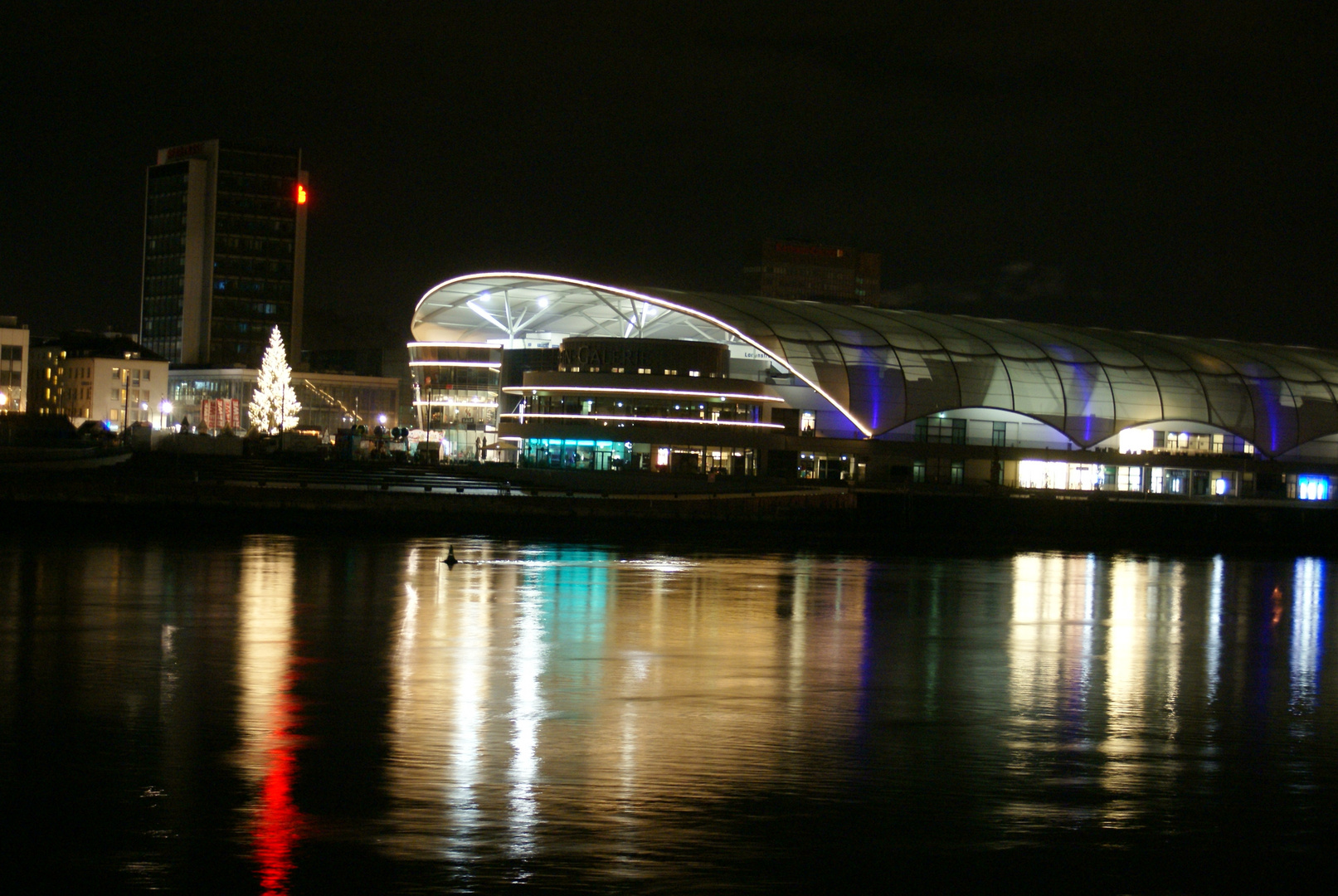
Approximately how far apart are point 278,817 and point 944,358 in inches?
3844

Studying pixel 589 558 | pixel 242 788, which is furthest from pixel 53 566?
pixel 242 788

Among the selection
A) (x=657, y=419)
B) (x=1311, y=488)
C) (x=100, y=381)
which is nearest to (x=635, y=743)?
(x=657, y=419)

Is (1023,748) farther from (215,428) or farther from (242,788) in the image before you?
(215,428)

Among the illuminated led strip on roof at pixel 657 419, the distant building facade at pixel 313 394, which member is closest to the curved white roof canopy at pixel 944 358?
the illuminated led strip on roof at pixel 657 419

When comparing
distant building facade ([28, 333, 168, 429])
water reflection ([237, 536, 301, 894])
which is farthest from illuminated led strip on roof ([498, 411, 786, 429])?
distant building facade ([28, 333, 168, 429])

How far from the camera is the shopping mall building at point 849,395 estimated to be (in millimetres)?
96625

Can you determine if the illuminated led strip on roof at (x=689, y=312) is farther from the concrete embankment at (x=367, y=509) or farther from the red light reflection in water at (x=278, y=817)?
the red light reflection in water at (x=278, y=817)

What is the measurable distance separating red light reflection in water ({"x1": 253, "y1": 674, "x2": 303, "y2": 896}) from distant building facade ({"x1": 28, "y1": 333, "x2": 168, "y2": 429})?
521ft

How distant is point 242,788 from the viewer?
11.6 metres

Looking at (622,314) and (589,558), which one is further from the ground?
(622,314)

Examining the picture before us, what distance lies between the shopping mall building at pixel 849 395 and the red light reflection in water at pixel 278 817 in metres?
80.0

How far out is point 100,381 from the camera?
540 feet

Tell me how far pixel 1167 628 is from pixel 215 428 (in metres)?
124

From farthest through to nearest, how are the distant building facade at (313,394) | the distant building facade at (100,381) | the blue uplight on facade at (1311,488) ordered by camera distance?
the distant building facade at (313,394)
the distant building facade at (100,381)
the blue uplight on facade at (1311,488)
